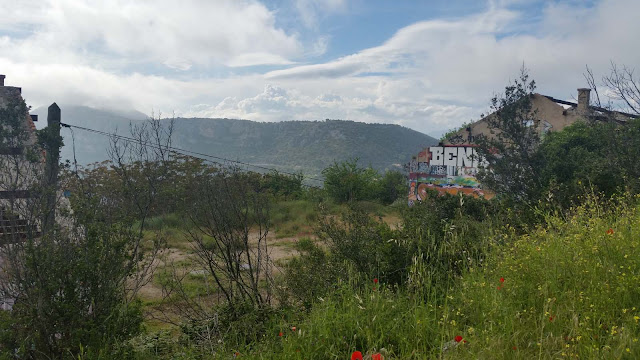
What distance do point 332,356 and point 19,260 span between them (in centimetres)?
324

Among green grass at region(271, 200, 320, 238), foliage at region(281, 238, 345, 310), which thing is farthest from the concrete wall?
foliage at region(281, 238, 345, 310)

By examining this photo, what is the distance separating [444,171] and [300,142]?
79.3m

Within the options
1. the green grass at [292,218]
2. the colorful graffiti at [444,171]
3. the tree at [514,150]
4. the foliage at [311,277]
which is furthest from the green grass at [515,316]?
the colorful graffiti at [444,171]

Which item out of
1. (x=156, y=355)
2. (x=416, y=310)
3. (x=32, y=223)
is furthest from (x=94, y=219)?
(x=416, y=310)

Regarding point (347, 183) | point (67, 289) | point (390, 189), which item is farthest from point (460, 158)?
point (67, 289)

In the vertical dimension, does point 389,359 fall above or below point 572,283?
below

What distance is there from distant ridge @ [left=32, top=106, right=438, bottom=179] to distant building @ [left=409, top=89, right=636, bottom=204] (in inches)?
1936

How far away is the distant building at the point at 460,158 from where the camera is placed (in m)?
19.4

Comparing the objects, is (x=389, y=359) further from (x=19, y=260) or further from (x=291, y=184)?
(x=291, y=184)

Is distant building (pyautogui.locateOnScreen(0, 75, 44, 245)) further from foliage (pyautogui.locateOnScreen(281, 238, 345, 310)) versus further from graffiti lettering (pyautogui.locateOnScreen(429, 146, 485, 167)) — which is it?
graffiti lettering (pyautogui.locateOnScreen(429, 146, 485, 167))

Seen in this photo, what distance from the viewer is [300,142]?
10088cm

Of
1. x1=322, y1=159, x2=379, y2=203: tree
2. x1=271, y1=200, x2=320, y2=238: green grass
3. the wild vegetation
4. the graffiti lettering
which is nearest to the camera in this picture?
the wild vegetation

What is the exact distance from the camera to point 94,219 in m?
4.36

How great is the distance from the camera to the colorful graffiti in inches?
856
